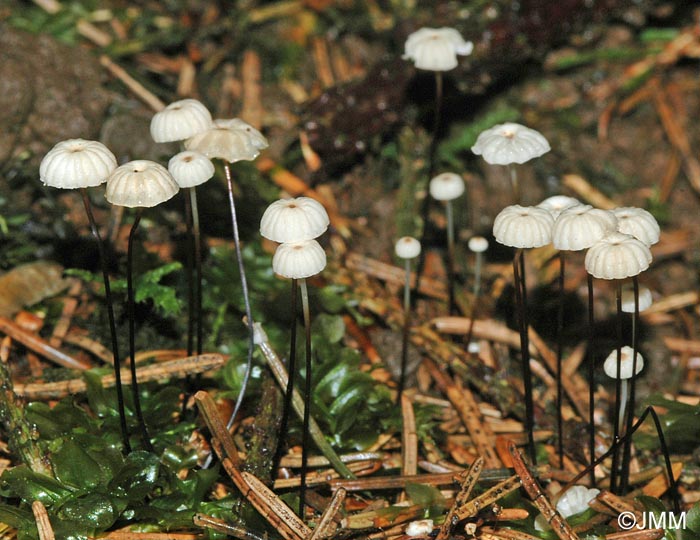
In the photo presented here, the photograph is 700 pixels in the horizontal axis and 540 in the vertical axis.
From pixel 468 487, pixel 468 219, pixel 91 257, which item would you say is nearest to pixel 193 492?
pixel 468 487

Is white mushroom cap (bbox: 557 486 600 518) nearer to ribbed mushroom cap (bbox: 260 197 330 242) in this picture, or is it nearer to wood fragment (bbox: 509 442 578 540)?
wood fragment (bbox: 509 442 578 540)

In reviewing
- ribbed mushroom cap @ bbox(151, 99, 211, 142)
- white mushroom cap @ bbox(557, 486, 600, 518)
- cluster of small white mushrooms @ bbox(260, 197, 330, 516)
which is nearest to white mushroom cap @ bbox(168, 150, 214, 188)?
ribbed mushroom cap @ bbox(151, 99, 211, 142)

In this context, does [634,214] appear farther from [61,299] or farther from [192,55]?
[192,55]

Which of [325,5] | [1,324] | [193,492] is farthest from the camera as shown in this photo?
[325,5]

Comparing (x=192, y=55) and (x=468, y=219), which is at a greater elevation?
(x=192, y=55)

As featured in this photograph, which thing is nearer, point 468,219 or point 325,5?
point 468,219

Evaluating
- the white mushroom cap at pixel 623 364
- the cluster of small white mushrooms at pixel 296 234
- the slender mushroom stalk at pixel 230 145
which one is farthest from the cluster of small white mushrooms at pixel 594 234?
the slender mushroom stalk at pixel 230 145

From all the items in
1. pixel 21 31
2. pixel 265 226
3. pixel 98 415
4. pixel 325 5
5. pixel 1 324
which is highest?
pixel 325 5

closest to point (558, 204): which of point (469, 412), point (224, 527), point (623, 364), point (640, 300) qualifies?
point (640, 300)
